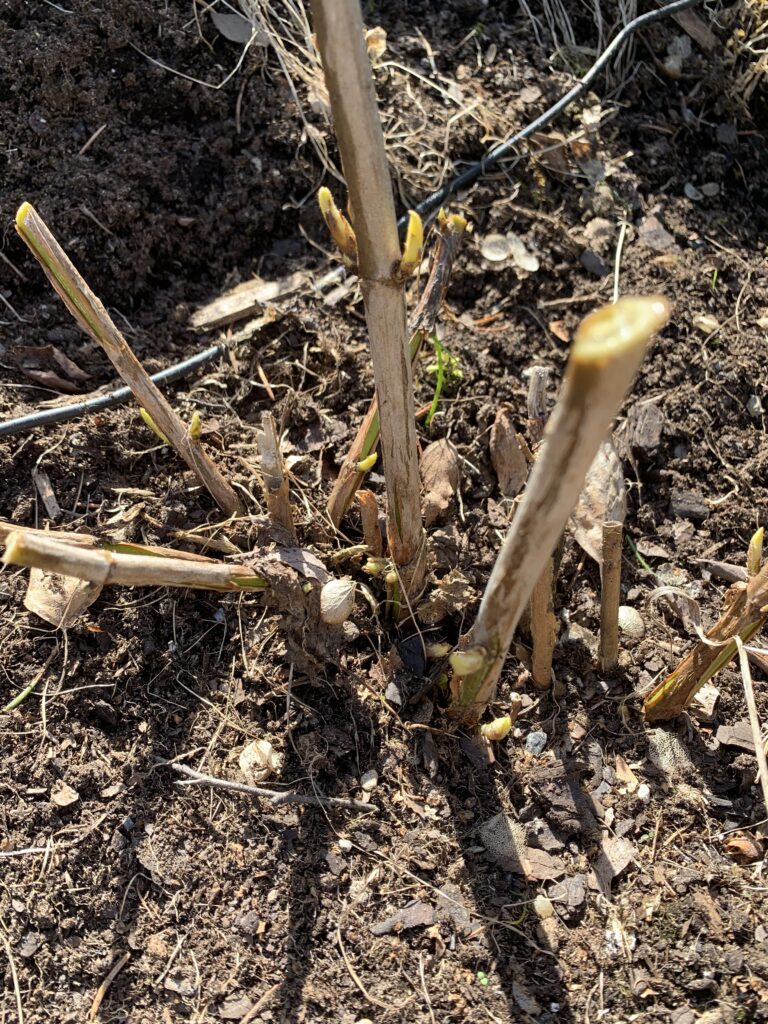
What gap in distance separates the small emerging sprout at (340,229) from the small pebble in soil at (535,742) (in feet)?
2.96

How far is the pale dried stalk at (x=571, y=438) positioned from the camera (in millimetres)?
668

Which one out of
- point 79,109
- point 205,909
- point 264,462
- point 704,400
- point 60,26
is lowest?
point 205,909

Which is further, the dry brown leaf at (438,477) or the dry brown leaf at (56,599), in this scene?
the dry brown leaf at (438,477)

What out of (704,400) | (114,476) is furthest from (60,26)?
(704,400)

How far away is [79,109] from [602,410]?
5.60 ft

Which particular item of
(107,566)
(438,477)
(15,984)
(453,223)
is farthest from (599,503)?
(15,984)

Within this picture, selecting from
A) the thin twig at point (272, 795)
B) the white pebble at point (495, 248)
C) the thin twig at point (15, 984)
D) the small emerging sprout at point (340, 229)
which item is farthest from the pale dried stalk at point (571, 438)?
the white pebble at point (495, 248)

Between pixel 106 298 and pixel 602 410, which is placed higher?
pixel 602 410

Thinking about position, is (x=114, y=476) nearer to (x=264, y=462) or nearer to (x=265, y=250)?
(x=264, y=462)

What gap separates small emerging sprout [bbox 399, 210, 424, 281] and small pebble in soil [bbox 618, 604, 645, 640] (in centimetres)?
85

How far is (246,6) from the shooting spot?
193 cm

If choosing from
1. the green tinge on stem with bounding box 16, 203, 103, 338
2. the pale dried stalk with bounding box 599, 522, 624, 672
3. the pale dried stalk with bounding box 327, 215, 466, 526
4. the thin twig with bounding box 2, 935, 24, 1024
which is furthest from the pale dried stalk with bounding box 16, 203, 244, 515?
the thin twig with bounding box 2, 935, 24, 1024

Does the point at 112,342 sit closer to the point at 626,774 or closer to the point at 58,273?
the point at 58,273

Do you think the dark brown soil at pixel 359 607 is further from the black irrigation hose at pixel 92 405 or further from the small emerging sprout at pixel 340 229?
the small emerging sprout at pixel 340 229
